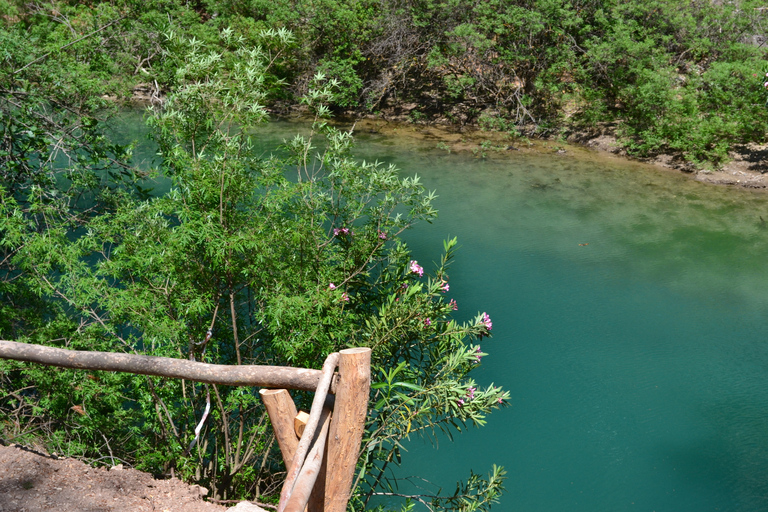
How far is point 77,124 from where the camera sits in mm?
4535

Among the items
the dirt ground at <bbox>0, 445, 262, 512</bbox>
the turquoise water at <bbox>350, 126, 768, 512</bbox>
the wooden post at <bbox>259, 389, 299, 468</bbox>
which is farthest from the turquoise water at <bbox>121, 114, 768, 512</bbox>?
the wooden post at <bbox>259, 389, 299, 468</bbox>

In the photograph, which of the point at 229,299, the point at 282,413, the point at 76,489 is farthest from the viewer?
the point at 229,299

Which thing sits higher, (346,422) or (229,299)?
(346,422)

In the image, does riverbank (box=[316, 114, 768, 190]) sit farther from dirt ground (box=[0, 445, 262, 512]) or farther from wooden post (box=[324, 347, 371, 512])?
wooden post (box=[324, 347, 371, 512])

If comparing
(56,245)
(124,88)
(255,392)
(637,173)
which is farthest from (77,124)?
(637,173)

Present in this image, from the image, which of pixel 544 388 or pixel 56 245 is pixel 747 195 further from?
pixel 56 245

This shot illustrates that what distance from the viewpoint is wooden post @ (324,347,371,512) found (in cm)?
174

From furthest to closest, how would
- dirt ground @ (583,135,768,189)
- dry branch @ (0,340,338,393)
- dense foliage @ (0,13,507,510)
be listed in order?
dirt ground @ (583,135,768,189)
dense foliage @ (0,13,507,510)
dry branch @ (0,340,338,393)

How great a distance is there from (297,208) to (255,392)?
1.05 metres

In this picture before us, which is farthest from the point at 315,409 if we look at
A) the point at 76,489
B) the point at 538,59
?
the point at 538,59

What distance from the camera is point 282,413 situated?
194 cm

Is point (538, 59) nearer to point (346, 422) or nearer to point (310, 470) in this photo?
point (346, 422)

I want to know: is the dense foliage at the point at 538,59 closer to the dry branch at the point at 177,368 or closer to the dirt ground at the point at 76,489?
the dirt ground at the point at 76,489

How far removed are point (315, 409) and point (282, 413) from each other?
28 cm
